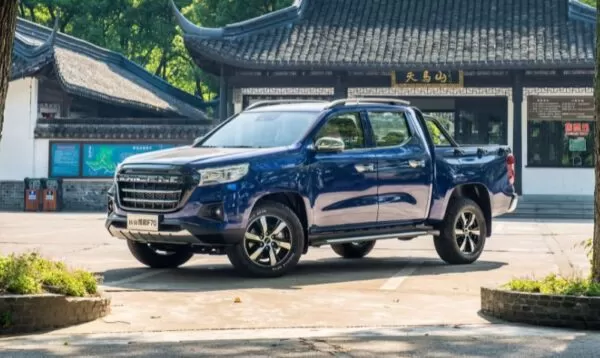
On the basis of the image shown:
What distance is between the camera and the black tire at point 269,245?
10.8 meters

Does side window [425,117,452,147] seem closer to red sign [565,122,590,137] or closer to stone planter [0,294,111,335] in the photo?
stone planter [0,294,111,335]

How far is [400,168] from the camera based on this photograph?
12.1 meters

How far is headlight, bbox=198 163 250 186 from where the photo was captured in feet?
34.9

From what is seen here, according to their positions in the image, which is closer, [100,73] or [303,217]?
[303,217]

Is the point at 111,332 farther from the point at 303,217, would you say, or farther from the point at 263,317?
the point at 303,217

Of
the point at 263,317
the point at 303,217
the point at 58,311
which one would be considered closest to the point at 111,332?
the point at 58,311

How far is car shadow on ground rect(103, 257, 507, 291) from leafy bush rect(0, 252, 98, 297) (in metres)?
1.59

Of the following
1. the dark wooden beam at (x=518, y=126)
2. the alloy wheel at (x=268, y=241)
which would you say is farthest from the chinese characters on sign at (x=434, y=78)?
the alloy wheel at (x=268, y=241)

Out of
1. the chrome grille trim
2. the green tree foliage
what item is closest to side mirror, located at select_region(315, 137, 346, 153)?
the chrome grille trim

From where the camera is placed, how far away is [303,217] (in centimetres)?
1134

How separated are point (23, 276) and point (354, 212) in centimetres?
465

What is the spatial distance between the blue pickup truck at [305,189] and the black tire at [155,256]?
0.01 m

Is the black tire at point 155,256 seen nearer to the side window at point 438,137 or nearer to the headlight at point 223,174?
the headlight at point 223,174

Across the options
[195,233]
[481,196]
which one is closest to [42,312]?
[195,233]
